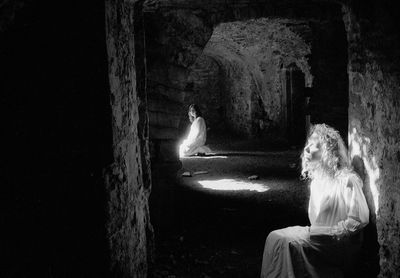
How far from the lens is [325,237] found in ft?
10.0

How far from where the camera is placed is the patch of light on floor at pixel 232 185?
679cm

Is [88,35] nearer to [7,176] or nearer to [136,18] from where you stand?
[7,176]

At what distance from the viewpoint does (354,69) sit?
10.0 ft

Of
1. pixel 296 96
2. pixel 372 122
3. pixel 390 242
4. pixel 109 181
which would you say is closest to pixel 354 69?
pixel 372 122

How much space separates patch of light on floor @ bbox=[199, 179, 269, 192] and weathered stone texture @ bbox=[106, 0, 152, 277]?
4382 millimetres


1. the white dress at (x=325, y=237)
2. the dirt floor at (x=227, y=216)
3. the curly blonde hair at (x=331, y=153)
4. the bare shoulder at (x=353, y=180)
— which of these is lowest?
the dirt floor at (x=227, y=216)

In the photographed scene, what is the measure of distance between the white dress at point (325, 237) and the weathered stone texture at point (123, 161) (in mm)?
1124

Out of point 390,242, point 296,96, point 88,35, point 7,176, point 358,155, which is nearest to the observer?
point 7,176

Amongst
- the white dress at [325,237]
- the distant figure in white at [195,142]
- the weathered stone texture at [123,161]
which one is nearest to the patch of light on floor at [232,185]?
the distant figure in white at [195,142]

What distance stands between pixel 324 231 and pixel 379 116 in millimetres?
928

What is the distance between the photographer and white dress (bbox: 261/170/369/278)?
9.44ft

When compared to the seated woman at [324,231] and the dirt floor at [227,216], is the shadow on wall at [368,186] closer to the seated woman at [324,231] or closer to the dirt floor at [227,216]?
the seated woman at [324,231]

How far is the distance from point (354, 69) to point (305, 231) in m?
1.21

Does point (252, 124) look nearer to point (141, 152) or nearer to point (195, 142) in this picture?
point (195, 142)
